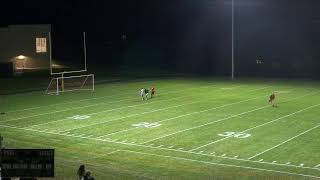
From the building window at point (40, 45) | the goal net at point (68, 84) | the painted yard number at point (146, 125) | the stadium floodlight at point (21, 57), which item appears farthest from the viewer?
the stadium floodlight at point (21, 57)

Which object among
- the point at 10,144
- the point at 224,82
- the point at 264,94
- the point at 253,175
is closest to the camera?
the point at 253,175

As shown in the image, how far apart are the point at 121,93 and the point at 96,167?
1923 centimetres

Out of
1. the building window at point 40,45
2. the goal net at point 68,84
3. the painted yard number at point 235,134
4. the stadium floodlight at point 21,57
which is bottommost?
the painted yard number at point 235,134

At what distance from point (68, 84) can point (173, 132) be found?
17.4 m

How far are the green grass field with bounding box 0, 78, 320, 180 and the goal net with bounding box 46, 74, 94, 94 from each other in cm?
119

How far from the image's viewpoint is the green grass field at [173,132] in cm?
1484

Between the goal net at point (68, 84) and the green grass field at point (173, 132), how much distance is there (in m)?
1.19

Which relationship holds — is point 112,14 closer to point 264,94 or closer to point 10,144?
point 264,94

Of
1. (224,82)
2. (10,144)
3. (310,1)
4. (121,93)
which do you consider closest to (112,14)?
(310,1)

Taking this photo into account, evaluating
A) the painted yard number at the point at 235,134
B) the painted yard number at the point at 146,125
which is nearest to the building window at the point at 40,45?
the painted yard number at the point at 146,125

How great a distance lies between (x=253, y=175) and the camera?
14.0 meters

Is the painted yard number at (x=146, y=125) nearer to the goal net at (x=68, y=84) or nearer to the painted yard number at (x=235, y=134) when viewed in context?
the painted yard number at (x=235, y=134)

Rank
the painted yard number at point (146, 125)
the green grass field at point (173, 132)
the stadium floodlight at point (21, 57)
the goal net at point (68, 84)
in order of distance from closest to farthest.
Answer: the green grass field at point (173, 132)
the painted yard number at point (146, 125)
the goal net at point (68, 84)
the stadium floodlight at point (21, 57)

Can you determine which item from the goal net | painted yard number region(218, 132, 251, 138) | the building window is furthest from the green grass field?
the building window
